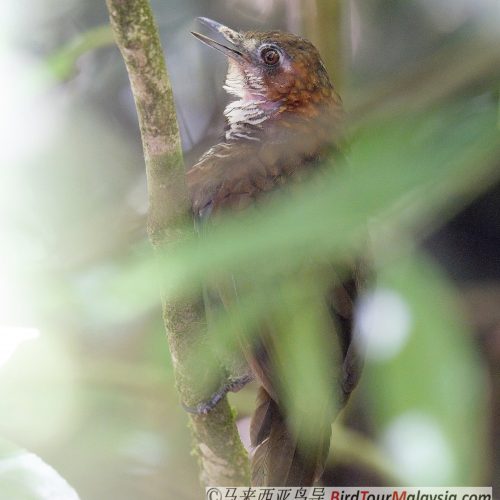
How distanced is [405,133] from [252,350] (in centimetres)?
32

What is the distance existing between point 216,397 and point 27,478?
268 millimetres

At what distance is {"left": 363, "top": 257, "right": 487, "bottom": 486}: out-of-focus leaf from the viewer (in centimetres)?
84

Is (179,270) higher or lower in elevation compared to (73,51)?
lower

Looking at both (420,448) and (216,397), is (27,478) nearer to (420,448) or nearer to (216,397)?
(216,397)

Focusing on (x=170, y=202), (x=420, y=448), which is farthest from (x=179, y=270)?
(x=420, y=448)

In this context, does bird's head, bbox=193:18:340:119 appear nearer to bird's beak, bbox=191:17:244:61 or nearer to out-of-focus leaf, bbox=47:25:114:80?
bird's beak, bbox=191:17:244:61

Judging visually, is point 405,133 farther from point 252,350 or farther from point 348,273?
point 252,350

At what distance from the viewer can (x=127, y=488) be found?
0.96m

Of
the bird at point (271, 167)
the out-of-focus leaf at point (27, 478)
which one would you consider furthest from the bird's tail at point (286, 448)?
the out-of-focus leaf at point (27, 478)

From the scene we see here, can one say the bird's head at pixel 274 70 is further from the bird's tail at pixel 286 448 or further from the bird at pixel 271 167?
the bird's tail at pixel 286 448

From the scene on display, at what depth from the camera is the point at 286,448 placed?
0.90m

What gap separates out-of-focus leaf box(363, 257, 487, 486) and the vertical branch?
209mm

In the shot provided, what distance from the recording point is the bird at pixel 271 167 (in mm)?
862

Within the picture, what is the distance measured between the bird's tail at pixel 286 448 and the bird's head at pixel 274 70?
0.40 m
